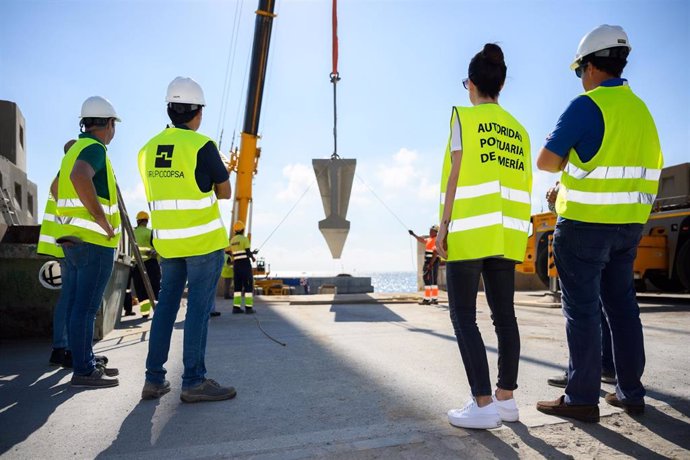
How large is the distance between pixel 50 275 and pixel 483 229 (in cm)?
431

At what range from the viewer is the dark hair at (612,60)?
8.07 ft

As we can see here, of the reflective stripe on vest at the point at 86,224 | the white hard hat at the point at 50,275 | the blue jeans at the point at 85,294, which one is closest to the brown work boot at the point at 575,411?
the blue jeans at the point at 85,294

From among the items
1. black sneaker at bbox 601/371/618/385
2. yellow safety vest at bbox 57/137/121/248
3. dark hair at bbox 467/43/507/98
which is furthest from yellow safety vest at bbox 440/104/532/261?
yellow safety vest at bbox 57/137/121/248

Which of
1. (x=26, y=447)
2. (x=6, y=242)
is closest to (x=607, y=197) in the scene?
(x=26, y=447)

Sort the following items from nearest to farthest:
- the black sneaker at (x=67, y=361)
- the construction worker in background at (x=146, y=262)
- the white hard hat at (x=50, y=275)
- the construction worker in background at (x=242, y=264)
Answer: the black sneaker at (x=67, y=361)
the white hard hat at (x=50, y=275)
the construction worker in background at (x=146, y=262)
the construction worker in background at (x=242, y=264)

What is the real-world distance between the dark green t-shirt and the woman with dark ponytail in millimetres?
2254

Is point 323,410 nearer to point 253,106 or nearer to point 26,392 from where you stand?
point 26,392

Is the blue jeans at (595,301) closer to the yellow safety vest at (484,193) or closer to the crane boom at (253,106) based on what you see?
the yellow safety vest at (484,193)

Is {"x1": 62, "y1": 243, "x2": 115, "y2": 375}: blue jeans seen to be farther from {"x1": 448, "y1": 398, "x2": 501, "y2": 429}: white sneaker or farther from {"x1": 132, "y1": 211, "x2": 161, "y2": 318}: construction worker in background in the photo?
{"x1": 132, "y1": 211, "x2": 161, "y2": 318}: construction worker in background

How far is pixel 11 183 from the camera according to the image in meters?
12.0

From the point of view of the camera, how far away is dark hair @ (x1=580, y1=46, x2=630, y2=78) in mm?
2461

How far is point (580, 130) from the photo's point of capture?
7.69ft

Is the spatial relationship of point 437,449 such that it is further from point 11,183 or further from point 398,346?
point 11,183

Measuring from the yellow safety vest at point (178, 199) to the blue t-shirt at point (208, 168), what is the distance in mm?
25
